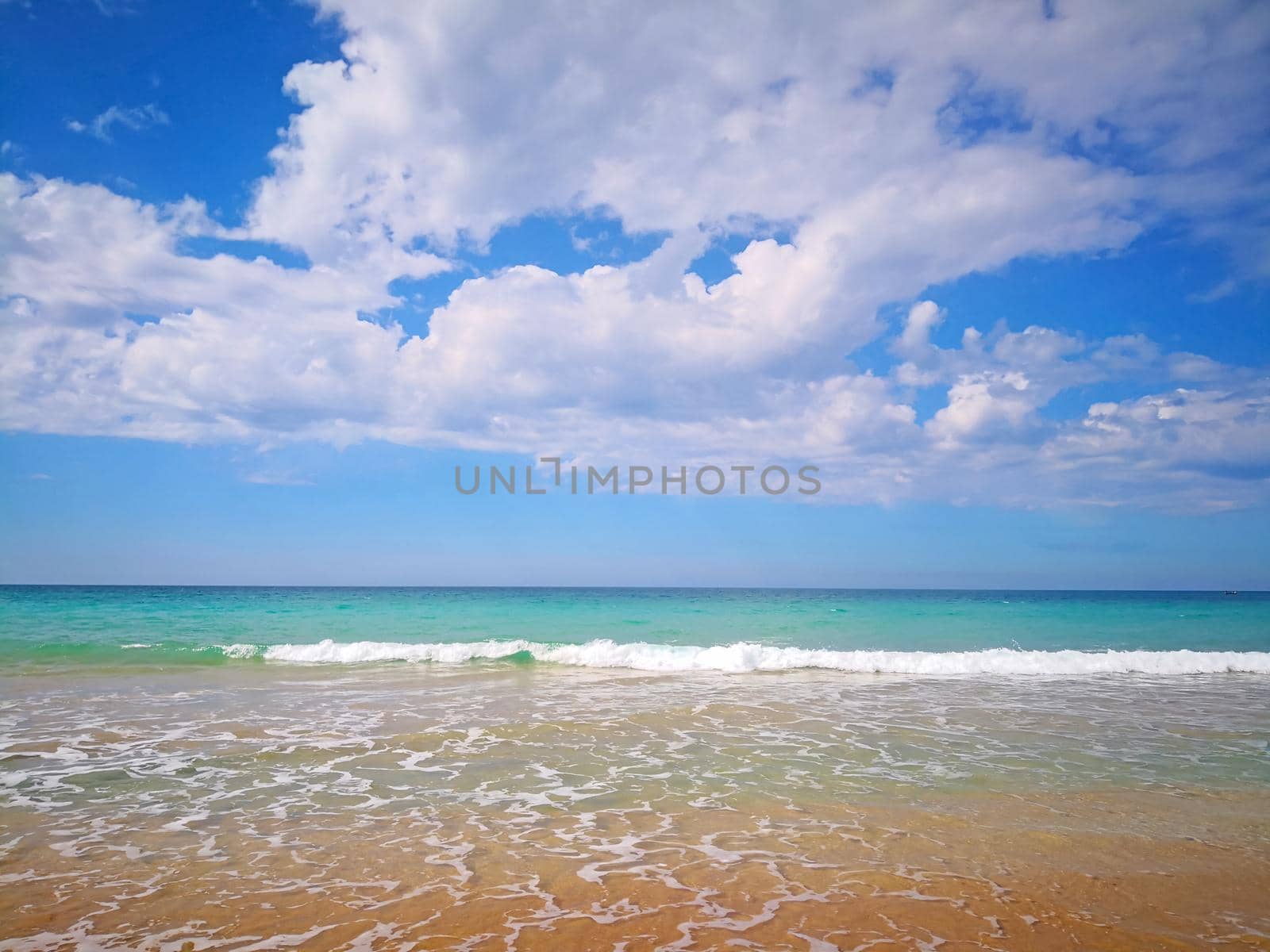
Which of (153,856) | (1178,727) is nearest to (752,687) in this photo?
(1178,727)

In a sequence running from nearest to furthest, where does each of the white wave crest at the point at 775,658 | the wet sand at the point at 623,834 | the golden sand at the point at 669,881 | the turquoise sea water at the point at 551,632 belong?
the golden sand at the point at 669,881, the wet sand at the point at 623,834, the white wave crest at the point at 775,658, the turquoise sea water at the point at 551,632

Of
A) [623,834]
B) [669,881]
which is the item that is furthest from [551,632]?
[669,881]

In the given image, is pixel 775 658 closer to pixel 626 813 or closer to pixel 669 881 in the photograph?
pixel 626 813

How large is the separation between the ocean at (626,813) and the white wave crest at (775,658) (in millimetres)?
3035

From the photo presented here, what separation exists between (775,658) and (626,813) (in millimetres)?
14676

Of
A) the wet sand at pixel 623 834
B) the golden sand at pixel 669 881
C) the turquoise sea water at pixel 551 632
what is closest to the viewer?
the golden sand at pixel 669 881

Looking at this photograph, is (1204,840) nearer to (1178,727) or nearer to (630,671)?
(1178,727)

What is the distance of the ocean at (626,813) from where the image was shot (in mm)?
4699

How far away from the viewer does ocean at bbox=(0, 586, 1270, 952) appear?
15.4ft

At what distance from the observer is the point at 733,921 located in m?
4.67

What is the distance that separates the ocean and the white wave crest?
3035 mm

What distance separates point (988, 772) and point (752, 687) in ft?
25.9

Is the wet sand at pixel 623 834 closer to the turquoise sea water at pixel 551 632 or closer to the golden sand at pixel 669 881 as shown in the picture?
the golden sand at pixel 669 881

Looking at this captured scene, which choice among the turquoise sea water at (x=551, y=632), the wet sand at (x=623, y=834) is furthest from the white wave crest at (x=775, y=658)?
the wet sand at (x=623, y=834)
